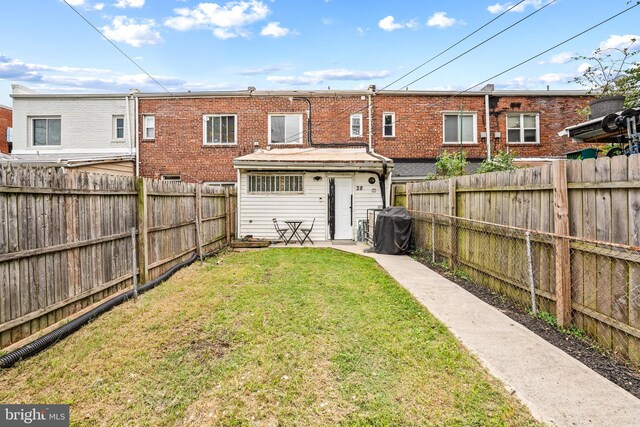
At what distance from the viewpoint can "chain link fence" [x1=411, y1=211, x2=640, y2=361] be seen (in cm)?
323

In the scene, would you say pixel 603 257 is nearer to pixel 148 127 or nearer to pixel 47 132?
pixel 148 127

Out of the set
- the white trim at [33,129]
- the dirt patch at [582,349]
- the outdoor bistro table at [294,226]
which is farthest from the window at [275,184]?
the white trim at [33,129]

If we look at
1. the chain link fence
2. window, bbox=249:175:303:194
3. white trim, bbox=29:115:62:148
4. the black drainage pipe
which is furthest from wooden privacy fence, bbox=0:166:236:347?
white trim, bbox=29:115:62:148

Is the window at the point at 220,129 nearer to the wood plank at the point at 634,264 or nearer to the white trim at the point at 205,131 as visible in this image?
the white trim at the point at 205,131

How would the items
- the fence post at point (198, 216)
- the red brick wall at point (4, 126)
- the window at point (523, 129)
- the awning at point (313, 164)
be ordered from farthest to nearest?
the red brick wall at point (4, 126) < the window at point (523, 129) < the awning at point (313, 164) < the fence post at point (198, 216)

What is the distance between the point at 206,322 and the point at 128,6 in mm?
9397

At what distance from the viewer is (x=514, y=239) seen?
5125 mm

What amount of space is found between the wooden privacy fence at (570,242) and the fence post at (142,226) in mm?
5742

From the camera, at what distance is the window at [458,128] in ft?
51.7


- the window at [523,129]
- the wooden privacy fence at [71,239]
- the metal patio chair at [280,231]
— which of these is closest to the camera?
the wooden privacy fence at [71,239]

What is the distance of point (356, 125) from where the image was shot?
51.1 ft

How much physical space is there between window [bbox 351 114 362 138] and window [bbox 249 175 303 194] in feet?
15.2

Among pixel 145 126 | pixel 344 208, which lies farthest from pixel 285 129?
pixel 145 126

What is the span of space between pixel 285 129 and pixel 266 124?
Answer: 0.84 meters
